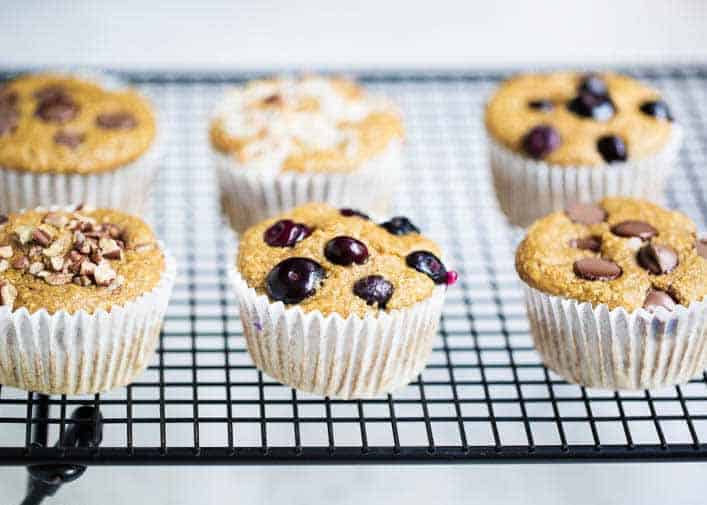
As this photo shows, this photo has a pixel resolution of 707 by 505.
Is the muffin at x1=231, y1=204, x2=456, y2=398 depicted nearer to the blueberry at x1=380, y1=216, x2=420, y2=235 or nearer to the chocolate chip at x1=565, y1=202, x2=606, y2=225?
the blueberry at x1=380, y1=216, x2=420, y2=235

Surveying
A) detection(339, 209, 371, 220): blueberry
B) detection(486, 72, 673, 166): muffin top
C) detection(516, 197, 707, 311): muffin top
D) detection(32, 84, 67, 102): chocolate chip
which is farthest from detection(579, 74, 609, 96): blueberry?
detection(32, 84, 67, 102): chocolate chip

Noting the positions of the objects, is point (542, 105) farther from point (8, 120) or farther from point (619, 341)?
point (8, 120)

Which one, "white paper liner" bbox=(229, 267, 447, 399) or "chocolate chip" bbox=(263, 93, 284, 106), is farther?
"chocolate chip" bbox=(263, 93, 284, 106)

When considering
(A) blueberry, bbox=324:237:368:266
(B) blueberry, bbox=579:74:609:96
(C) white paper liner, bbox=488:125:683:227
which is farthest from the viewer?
(B) blueberry, bbox=579:74:609:96

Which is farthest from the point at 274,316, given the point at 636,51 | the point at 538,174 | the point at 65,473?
the point at 636,51

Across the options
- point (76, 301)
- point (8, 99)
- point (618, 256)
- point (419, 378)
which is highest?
point (618, 256)

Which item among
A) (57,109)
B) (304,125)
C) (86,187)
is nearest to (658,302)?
(304,125)

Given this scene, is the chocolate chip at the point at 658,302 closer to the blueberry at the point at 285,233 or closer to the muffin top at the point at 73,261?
the blueberry at the point at 285,233
